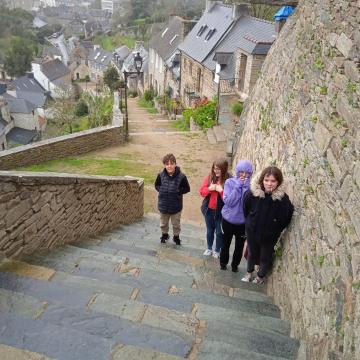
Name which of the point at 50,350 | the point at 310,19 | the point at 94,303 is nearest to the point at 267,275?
the point at 94,303

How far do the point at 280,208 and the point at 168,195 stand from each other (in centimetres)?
198

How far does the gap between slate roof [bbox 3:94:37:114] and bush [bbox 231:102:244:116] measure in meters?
34.4

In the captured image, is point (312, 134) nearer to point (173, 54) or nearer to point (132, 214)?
point (132, 214)

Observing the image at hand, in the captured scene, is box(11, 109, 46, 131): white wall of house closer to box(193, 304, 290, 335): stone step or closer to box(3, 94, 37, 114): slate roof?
box(3, 94, 37, 114): slate roof

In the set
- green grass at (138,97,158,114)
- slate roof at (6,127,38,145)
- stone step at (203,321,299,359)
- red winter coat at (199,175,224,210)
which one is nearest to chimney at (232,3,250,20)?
green grass at (138,97,158,114)

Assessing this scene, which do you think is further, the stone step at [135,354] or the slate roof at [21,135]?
the slate roof at [21,135]

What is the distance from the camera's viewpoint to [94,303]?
2.85m

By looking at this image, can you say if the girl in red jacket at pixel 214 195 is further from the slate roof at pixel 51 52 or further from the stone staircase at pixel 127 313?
the slate roof at pixel 51 52

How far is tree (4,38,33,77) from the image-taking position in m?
57.3

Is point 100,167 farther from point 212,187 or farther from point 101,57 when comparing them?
point 101,57

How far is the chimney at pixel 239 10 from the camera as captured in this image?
2167 cm

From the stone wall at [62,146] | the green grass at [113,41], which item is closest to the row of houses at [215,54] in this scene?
the stone wall at [62,146]

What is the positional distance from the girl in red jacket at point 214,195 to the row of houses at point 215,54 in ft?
30.1

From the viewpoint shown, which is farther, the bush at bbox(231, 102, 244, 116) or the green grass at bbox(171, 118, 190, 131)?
the green grass at bbox(171, 118, 190, 131)
